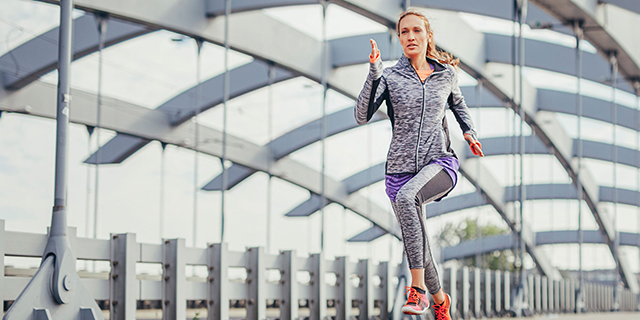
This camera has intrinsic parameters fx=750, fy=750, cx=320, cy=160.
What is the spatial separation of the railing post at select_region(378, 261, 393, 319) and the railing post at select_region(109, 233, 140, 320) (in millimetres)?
4535

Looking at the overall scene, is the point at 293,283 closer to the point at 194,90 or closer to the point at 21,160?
the point at 21,160

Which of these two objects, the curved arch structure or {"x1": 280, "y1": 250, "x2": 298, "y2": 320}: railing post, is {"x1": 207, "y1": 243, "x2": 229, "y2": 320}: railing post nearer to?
{"x1": 280, "y1": 250, "x2": 298, "y2": 320}: railing post

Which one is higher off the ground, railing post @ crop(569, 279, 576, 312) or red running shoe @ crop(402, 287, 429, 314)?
red running shoe @ crop(402, 287, 429, 314)

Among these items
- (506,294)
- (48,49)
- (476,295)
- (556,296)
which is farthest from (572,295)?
(48,49)

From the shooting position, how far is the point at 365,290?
934 centimetres

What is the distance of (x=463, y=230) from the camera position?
70062mm

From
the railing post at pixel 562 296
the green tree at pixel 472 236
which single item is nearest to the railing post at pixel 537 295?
the railing post at pixel 562 296

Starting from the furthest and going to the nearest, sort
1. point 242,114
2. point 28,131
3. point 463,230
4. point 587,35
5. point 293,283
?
point 463,230 < point 242,114 < point 587,35 < point 28,131 < point 293,283

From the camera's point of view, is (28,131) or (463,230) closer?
(28,131)

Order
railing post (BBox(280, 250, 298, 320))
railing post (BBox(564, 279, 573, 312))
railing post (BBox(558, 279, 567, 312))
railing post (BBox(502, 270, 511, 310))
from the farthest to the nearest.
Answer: railing post (BBox(564, 279, 573, 312))
railing post (BBox(558, 279, 567, 312))
railing post (BBox(502, 270, 511, 310))
railing post (BBox(280, 250, 298, 320))

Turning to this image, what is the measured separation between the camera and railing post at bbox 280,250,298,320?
7.77 metres

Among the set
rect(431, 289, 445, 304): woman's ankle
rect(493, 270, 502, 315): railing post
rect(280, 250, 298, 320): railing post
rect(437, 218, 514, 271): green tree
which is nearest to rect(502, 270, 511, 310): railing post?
rect(493, 270, 502, 315): railing post

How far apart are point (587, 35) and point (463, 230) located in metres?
54.3

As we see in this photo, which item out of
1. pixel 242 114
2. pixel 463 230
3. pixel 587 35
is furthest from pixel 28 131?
pixel 463 230
